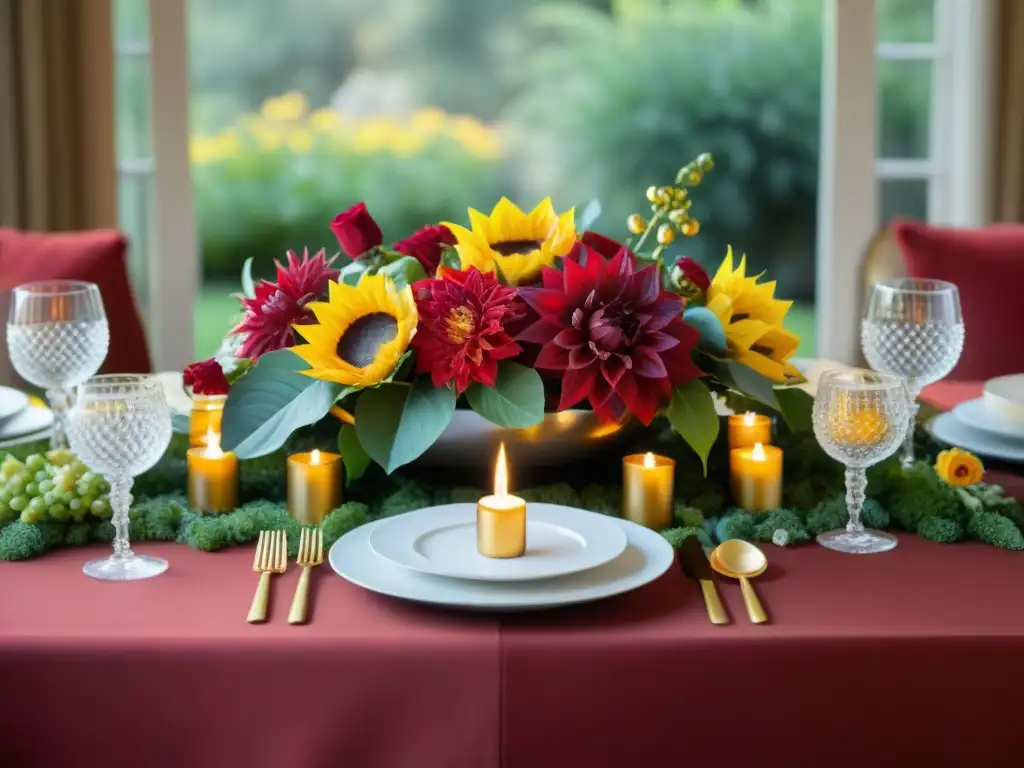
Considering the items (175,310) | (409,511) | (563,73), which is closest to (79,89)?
(175,310)

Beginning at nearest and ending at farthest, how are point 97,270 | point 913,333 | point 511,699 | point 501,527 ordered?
point 511,699 → point 501,527 → point 913,333 → point 97,270

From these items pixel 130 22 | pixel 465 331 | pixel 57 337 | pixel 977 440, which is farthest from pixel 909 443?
pixel 130 22

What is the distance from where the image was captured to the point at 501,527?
1053 mm

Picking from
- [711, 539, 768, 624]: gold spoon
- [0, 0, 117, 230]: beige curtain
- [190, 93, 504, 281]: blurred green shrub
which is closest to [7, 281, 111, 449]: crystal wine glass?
[711, 539, 768, 624]: gold spoon

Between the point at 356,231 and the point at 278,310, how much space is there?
0.43ft

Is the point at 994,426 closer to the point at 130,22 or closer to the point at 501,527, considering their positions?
the point at 501,527

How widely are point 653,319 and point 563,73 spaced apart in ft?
22.0

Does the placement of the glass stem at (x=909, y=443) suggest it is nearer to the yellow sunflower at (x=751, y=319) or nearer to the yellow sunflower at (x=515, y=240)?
the yellow sunflower at (x=751, y=319)

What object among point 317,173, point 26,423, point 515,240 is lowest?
point 26,423

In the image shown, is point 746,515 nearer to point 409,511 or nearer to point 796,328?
point 409,511

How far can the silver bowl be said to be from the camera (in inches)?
47.6

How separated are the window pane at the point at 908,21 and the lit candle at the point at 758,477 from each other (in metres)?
2.67

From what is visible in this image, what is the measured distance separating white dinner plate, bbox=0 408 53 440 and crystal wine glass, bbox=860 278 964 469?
92cm

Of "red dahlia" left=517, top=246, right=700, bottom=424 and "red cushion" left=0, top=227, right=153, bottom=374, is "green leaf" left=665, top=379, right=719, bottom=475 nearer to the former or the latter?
"red dahlia" left=517, top=246, right=700, bottom=424
